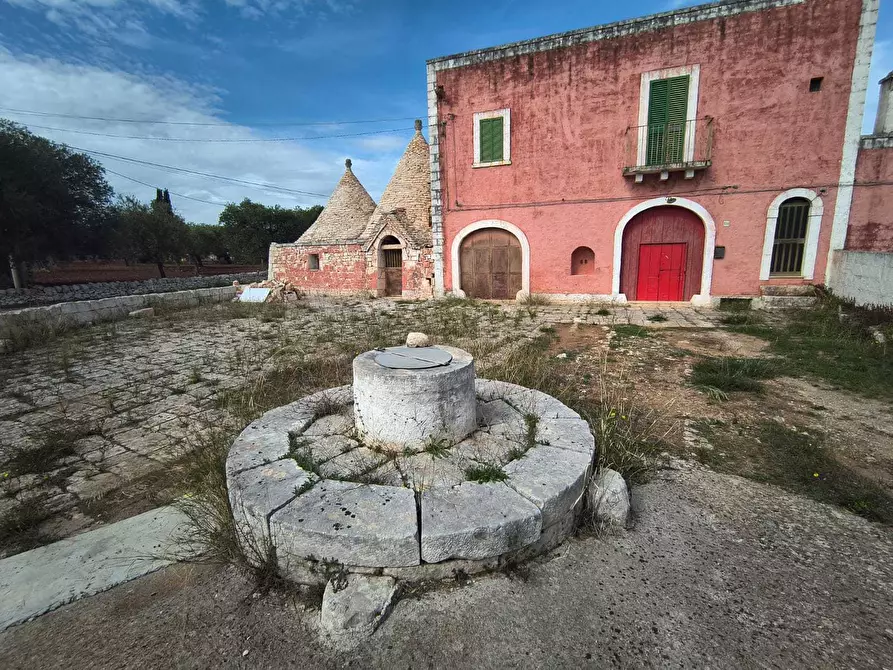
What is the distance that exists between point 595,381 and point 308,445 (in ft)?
11.7

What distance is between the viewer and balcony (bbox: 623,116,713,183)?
35.1ft

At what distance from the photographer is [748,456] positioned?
10.6 ft

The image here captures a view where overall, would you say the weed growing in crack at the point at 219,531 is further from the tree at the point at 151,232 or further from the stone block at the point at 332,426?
the tree at the point at 151,232

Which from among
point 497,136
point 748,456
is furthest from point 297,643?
point 497,136

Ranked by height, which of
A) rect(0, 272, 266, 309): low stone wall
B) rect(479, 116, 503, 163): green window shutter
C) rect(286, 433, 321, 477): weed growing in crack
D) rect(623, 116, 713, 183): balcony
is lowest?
rect(286, 433, 321, 477): weed growing in crack

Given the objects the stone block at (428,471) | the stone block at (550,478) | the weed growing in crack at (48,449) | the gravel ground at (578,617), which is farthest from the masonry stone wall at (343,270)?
the gravel ground at (578,617)

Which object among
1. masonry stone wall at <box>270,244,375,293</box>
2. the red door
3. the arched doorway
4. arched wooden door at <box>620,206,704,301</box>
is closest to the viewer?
arched wooden door at <box>620,206,704,301</box>

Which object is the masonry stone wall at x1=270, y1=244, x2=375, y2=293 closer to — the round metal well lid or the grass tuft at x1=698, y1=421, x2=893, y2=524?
the round metal well lid

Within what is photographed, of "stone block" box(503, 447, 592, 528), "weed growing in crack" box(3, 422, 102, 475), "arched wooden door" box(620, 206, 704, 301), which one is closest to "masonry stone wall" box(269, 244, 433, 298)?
"arched wooden door" box(620, 206, 704, 301)

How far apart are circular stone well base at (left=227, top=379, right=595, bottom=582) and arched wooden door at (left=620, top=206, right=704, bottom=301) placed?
410 inches

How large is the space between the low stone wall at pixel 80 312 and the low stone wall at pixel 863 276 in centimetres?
1641

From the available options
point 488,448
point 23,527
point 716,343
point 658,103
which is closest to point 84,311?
point 23,527

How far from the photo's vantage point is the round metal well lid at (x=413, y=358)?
2852mm

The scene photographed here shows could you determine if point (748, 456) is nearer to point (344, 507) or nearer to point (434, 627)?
point (434, 627)
